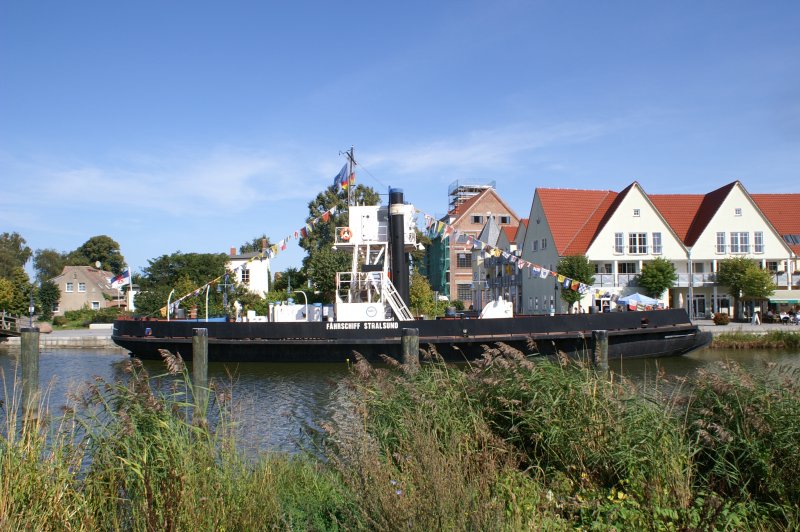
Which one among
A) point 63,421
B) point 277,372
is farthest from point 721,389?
point 277,372

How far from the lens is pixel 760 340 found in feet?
77.2

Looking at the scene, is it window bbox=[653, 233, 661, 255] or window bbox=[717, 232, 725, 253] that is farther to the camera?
window bbox=[717, 232, 725, 253]

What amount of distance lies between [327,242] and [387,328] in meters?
23.2

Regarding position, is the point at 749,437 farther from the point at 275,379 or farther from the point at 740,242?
the point at 740,242

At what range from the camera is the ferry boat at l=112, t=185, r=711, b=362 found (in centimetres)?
1822

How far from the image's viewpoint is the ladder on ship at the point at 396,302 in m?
18.9

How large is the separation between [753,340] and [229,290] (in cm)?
2621

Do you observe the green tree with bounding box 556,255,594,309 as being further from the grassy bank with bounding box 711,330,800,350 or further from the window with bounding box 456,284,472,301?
the window with bounding box 456,284,472,301

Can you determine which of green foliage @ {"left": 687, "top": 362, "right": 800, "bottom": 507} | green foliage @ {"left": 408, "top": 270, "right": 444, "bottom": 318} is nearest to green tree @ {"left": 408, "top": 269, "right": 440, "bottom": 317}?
green foliage @ {"left": 408, "top": 270, "right": 444, "bottom": 318}

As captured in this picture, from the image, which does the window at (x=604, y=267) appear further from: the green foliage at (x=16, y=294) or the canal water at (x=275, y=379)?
the green foliage at (x=16, y=294)

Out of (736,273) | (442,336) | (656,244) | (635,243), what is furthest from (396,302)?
(736,273)

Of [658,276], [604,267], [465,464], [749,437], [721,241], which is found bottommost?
[465,464]

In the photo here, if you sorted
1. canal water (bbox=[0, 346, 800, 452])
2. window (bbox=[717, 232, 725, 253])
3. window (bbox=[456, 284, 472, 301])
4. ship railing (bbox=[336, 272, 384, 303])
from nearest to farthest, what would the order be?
1. canal water (bbox=[0, 346, 800, 452])
2. ship railing (bbox=[336, 272, 384, 303])
3. window (bbox=[717, 232, 725, 253])
4. window (bbox=[456, 284, 472, 301])

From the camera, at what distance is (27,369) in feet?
27.5
